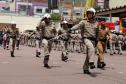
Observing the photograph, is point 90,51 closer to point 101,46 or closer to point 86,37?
point 86,37

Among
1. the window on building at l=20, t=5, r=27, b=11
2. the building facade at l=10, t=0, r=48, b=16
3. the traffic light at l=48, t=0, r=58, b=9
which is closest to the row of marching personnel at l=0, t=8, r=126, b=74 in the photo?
the traffic light at l=48, t=0, r=58, b=9

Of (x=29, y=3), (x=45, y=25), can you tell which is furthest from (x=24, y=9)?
(x=45, y=25)

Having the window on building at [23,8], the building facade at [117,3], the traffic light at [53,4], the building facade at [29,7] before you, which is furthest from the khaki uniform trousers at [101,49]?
the window on building at [23,8]

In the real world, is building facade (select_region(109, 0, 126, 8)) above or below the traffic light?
below

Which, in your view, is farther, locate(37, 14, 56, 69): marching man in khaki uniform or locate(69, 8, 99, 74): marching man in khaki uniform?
locate(37, 14, 56, 69): marching man in khaki uniform

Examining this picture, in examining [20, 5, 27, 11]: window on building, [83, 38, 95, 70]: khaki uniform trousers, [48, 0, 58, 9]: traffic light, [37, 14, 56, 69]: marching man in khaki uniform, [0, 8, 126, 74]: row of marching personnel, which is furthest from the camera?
[20, 5, 27, 11]: window on building

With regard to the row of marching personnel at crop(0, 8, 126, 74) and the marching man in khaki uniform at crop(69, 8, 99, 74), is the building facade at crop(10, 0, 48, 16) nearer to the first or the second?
the row of marching personnel at crop(0, 8, 126, 74)

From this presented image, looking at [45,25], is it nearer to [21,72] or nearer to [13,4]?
[21,72]


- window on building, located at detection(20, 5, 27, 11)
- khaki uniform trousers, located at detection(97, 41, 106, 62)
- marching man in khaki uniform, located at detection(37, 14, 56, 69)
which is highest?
window on building, located at detection(20, 5, 27, 11)

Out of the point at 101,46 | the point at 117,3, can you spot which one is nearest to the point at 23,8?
the point at 117,3

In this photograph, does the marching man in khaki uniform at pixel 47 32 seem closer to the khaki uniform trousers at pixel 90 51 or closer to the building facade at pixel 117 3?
the khaki uniform trousers at pixel 90 51

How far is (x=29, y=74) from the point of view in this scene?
14547 millimetres

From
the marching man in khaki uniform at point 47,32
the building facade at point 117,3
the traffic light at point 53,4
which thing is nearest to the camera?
the marching man in khaki uniform at point 47,32

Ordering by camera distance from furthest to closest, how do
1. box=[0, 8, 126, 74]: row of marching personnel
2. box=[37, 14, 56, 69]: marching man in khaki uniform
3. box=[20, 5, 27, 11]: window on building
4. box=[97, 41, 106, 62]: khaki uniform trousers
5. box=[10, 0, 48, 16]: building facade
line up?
box=[20, 5, 27, 11]: window on building → box=[10, 0, 48, 16]: building facade → box=[97, 41, 106, 62]: khaki uniform trousers → box=[37, 14, 56, 69]: marching man in khaki uniform → box=[0, 8, 126, 74]: row of marching personnel
